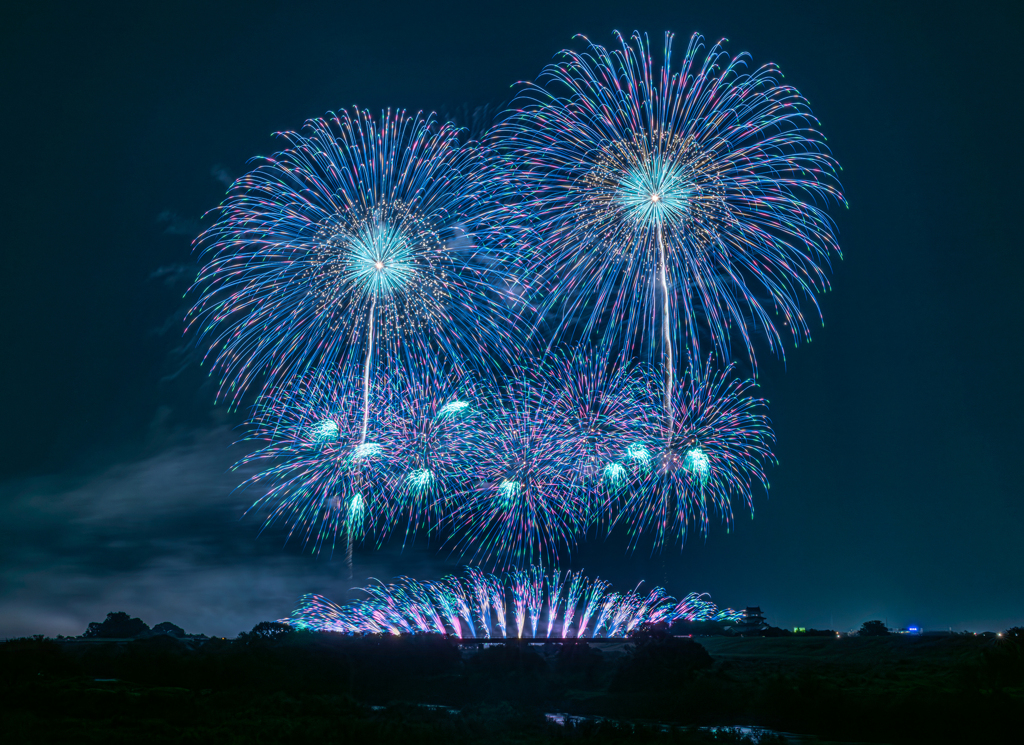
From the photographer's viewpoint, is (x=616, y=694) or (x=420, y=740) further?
(x=616, y=694)

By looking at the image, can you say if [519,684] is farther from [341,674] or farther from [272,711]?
[272,711]

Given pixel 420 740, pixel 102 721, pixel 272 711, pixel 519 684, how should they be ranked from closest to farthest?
1. pixel 420 740
2. pixel 102 721
3. pixel 272 711
4. pixel 519 684

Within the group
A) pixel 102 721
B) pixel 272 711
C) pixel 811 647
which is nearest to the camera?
pixel 102 721

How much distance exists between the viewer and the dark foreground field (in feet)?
125

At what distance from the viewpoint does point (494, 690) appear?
7269 centimetres

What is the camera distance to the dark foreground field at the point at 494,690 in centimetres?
3797

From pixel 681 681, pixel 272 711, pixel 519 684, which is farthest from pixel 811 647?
pixel 272 711

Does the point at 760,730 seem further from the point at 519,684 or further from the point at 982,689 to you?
the point at 519,684

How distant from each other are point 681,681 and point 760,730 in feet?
42.0

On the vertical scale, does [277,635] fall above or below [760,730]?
above

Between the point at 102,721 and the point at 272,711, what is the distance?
10.4 meters

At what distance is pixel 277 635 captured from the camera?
87.2 meters

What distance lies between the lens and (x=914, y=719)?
1921 inches

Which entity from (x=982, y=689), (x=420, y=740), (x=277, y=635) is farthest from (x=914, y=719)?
(x=277, y=635)
